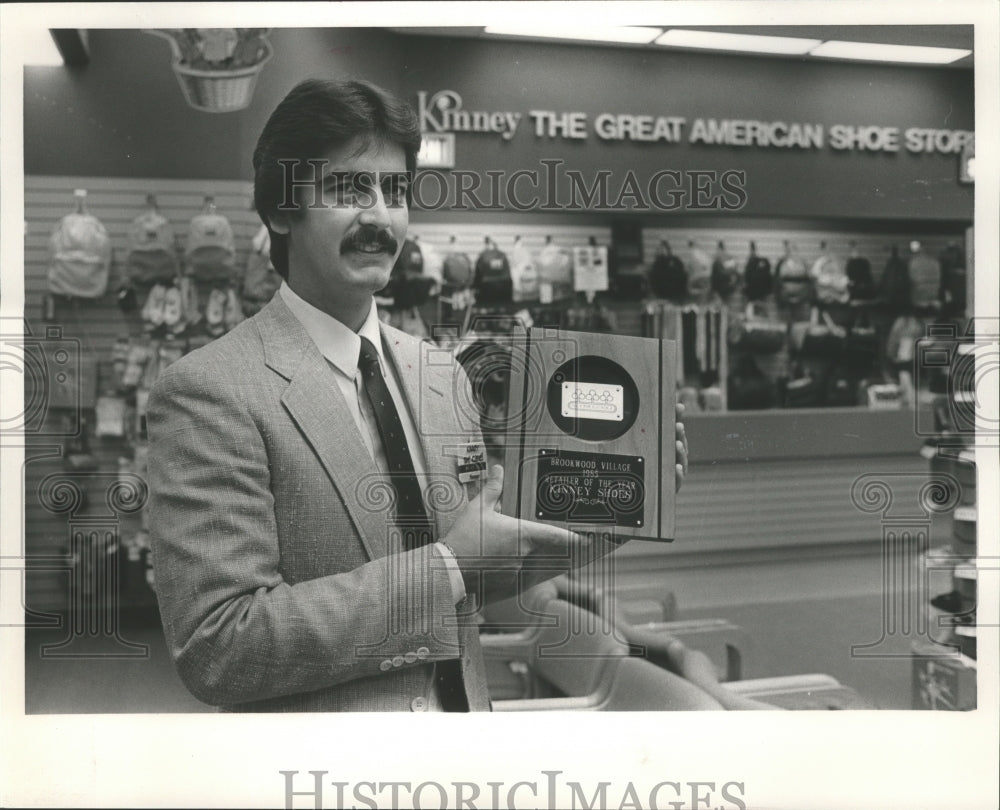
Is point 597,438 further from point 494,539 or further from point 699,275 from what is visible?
point 699,275

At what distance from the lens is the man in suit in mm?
1881

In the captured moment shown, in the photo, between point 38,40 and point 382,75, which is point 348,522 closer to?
point 382,75

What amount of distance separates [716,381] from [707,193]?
6.74 feet

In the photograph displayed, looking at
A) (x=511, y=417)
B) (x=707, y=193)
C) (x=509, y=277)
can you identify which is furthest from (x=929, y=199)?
(x=511, y=417)

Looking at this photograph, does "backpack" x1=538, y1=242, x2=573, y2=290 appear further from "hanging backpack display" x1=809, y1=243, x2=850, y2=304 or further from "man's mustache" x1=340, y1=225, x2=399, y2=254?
"hanging backpack display" x1=809, y1=243, x2=850, y2=304

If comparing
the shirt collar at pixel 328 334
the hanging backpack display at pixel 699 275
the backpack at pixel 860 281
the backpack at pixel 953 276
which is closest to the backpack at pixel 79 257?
the shirt collar at pixel 328 334

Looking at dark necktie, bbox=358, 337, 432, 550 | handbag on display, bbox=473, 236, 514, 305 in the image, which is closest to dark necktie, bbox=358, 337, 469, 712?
dark necktie, bbox=358, 337, 432, 550

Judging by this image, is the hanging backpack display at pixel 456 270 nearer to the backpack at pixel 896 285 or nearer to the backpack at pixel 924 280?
the backpack at pixel 924 280

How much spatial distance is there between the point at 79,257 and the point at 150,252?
41 cm

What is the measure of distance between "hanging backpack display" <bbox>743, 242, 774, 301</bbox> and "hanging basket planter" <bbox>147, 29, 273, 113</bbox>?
2579 millimetres

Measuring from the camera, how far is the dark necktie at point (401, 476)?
2107mm

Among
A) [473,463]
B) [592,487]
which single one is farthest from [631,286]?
[592,487]

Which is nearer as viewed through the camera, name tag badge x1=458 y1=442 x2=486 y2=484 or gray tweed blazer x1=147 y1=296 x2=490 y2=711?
gray tweed blazer x1=147 y1=296 x2=490 y2=711

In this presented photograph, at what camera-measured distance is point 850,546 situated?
292 cm
